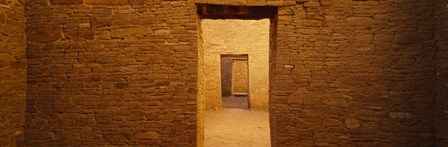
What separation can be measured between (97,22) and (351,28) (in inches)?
145

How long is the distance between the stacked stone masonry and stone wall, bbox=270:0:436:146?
1 centimetres

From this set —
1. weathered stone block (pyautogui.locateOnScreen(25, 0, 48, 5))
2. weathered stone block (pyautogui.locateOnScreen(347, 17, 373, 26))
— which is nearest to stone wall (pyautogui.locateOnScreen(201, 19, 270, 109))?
weathered stone block (pyautogui.locateOnScreen(347, 17, 373, 26))

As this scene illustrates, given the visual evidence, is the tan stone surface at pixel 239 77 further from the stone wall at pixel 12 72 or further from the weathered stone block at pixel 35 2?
the stone wall at pixel 12 72

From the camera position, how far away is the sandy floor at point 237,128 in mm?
6047

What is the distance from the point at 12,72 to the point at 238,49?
6.93 meters

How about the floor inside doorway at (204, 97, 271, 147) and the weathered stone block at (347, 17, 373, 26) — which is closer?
the weathered stone block at (347, 17, 373, 26)

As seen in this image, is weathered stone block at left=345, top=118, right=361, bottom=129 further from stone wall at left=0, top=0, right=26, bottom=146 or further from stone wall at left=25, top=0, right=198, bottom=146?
stone wall at left=0, top=0, right=26, bottom=146

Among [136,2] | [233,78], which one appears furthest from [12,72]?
[233,78]

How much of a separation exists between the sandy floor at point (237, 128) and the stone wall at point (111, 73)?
6.39 feet

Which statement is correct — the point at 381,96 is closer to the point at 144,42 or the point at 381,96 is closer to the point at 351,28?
the point at 351,28

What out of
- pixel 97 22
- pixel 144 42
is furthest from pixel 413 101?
pixel 97 22

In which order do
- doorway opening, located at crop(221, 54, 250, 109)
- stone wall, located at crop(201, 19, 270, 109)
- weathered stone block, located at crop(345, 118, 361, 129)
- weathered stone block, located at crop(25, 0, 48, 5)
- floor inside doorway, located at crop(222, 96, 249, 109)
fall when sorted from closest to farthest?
weathered stone block, located at crop(345, 118, 361, 129) → weathered stone block, located at crop(25, 0, 48, 5) → stone wall, located at crop(201, 19, 270, 109) → floor inside doorway, located at crop(222, 96, 249, 109) → doorway opening, located at crop(221, 54, 250, 109)

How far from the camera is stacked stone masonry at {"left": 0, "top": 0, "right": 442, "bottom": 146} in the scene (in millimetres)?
4031

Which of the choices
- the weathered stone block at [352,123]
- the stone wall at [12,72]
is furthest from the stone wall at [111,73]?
the weathered stone block at [352,123]
